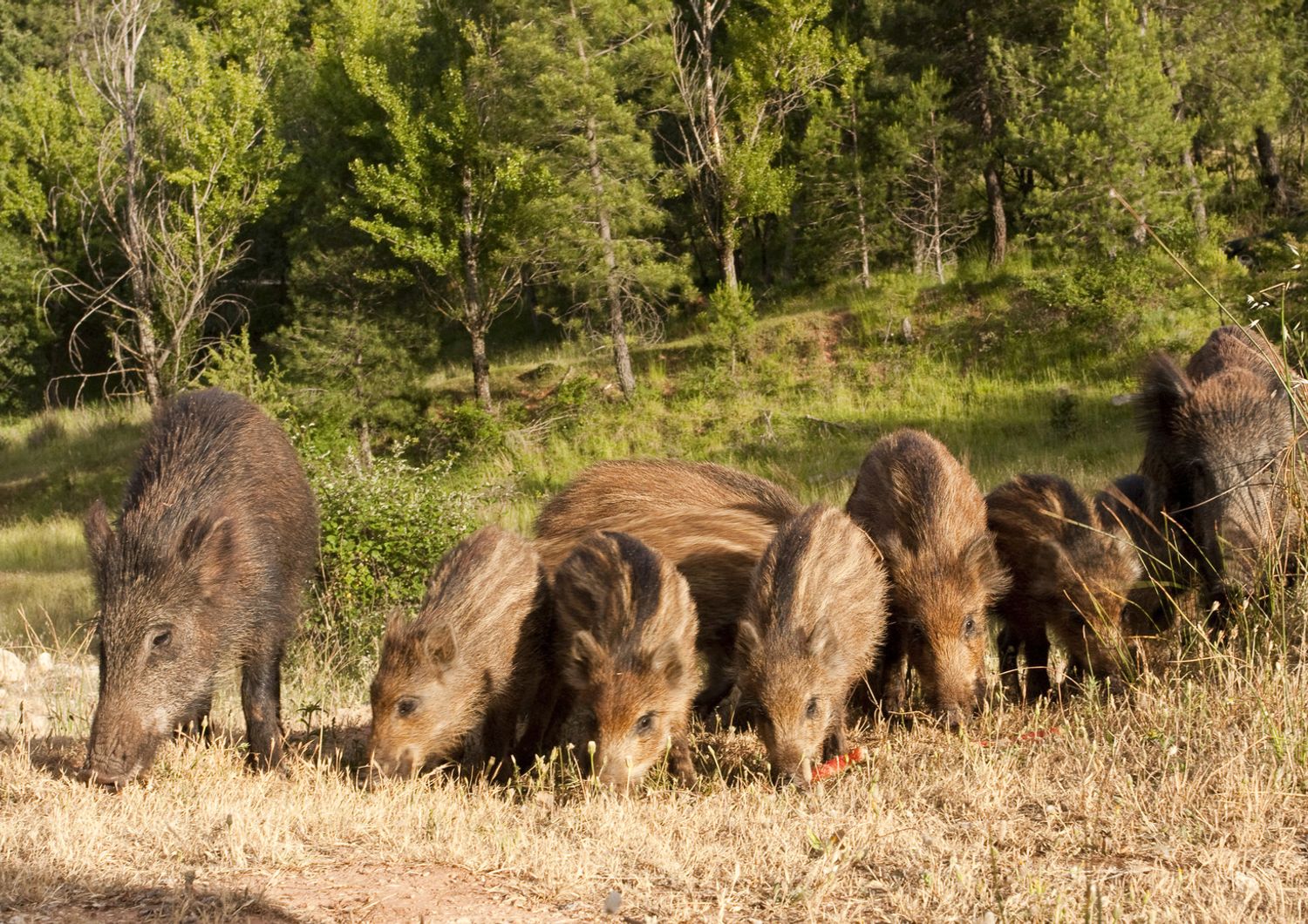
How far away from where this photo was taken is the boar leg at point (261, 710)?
21.3ft

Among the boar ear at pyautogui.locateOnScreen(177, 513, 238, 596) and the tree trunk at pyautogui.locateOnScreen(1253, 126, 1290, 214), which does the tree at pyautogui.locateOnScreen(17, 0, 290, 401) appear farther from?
the tree trunk at pyautogui.locateOnScreen(1253, 126, 1290, 214)

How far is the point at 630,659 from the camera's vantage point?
575cm

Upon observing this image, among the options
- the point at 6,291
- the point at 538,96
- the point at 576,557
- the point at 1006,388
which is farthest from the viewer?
the point at 6,291

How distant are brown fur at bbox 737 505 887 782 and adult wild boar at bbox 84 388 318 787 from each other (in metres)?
2.49

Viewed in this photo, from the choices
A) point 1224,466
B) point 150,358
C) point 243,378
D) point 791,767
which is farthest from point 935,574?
point 150,358

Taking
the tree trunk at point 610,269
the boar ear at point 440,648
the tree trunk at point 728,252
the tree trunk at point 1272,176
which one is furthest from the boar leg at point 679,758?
the tree trunk at point 1272,176

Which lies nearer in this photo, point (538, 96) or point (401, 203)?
point (538, 96)

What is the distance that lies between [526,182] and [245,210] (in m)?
6.77

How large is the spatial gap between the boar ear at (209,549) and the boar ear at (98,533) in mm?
398

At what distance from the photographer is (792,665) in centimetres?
567

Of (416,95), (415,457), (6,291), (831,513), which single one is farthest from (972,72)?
(6,291)

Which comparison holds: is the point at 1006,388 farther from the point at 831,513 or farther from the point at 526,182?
the point at 831,513

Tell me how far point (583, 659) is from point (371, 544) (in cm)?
634

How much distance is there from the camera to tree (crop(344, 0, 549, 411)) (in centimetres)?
2948
